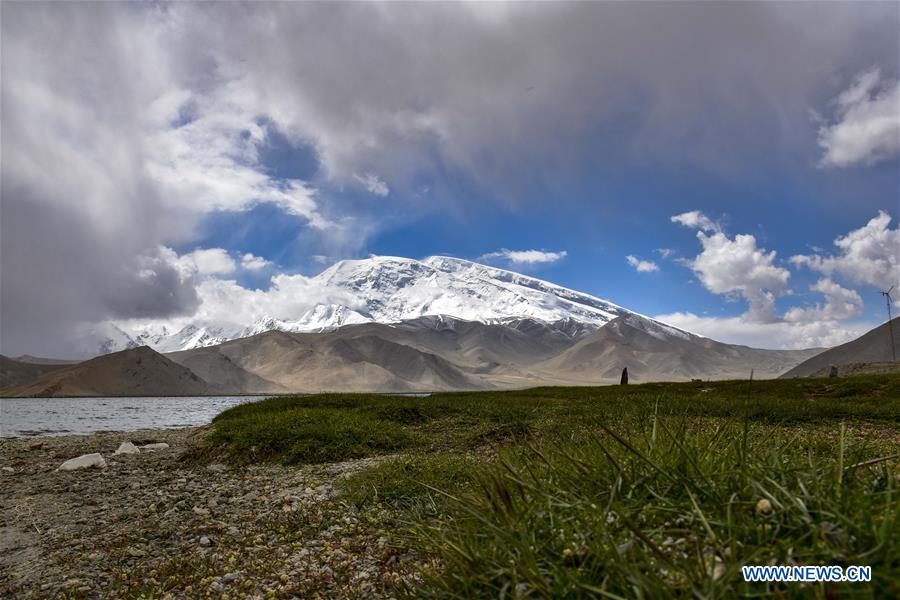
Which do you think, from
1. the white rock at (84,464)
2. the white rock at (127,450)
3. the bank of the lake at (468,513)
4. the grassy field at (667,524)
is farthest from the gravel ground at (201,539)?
the white rock at (127,450)

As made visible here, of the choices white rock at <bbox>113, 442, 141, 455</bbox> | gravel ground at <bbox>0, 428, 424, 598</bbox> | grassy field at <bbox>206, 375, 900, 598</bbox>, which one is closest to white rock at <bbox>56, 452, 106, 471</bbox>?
gravel ground at <bbox>0, 428, 424, 598</bbox>

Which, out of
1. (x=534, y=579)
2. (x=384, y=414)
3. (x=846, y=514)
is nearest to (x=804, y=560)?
(x=846, y=514)

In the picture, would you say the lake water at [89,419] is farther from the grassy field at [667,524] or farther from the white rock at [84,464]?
the grassy field at [667,524]

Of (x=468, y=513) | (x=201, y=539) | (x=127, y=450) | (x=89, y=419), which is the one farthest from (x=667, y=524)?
(x=89, y=419)

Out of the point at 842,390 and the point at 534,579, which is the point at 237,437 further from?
the point at 842,390

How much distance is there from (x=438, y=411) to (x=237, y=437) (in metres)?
12.4

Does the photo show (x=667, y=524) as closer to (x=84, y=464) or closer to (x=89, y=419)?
(x=84, y=464)

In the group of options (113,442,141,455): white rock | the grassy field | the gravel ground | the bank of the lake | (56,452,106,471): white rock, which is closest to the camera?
the grassy field

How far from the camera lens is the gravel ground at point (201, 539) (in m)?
6.39

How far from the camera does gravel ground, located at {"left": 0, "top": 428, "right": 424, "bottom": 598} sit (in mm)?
6387

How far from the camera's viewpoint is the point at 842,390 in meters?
32.3

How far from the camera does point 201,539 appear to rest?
333 inches

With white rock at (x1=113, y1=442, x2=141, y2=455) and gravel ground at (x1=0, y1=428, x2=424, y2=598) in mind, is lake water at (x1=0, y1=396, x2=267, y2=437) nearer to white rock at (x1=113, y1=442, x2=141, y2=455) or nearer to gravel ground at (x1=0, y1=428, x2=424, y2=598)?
white rock at (x1=113, y1=442, x2=141, y2=455)

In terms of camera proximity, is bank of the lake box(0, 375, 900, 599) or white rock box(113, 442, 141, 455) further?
white rock box(113, 442, 141, 455)
